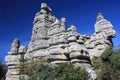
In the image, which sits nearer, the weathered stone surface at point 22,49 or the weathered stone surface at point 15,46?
the weathered stone surface at point 22,49

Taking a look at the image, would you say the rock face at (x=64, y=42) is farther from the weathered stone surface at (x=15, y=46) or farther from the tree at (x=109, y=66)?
the weathered stone surface at (x=15, y=46)

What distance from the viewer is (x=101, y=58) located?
121 feet

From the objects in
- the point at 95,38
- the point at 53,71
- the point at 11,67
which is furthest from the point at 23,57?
the point at 95,38

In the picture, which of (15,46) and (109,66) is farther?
(15,46)

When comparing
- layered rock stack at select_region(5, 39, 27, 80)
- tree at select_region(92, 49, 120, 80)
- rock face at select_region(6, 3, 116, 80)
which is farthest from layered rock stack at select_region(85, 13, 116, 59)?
layered rock stack at select_region(5, 39, 27, 80)

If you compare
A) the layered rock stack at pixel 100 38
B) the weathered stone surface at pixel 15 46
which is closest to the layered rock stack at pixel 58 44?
the layered rock stack at pixel 100 38

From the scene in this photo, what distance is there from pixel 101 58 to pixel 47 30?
1439 cm

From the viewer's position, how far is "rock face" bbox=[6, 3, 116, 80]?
39219 millimetres

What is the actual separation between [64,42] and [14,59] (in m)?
14.7

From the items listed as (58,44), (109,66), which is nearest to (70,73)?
(109,66)

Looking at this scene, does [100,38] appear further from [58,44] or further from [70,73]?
[70,73]

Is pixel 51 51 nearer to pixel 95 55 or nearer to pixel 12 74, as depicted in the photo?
pixel 95 55

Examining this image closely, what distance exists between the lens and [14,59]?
4931cm

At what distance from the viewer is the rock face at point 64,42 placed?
129 feet
